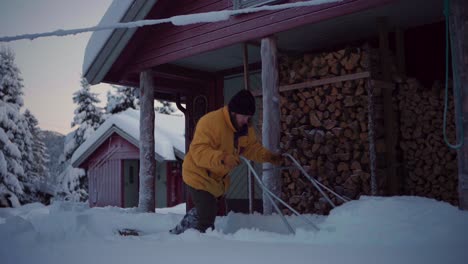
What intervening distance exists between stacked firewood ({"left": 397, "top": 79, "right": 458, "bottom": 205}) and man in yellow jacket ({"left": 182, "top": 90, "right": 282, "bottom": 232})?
138 inches

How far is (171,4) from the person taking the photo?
795 centimetres

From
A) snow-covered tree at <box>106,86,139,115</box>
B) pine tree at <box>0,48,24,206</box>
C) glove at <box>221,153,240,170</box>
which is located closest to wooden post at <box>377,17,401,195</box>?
glove at <box>221,153,240,170</box>

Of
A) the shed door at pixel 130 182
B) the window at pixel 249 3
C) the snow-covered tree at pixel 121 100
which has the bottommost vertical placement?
the shed door at pixel 130 182

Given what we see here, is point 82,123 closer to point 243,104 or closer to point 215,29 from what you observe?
point 215,29

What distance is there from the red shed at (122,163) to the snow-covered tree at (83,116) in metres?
6.47

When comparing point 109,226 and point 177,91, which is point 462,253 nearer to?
point 109,226

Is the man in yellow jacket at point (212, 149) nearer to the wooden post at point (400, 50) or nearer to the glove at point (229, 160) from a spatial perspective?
the glove at point (229, 160)

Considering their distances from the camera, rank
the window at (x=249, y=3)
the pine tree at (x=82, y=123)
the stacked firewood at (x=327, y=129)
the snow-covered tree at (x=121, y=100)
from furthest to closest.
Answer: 1. the snow-covered tree at (x=121, y=100)
2. the pine tree at (x=82, y=123)
3. the stacked firewood at (x=327, y=129)
4. the window at (x=249, y=3)

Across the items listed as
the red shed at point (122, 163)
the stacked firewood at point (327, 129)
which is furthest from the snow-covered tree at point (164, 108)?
the stacked firewood at point (327, 129)

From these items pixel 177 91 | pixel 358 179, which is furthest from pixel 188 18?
pixel 177 91

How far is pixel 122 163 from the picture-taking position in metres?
18.7

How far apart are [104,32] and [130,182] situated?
1231cm

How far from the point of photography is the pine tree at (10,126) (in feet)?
64.1

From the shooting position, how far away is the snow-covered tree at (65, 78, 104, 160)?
2602 cm
